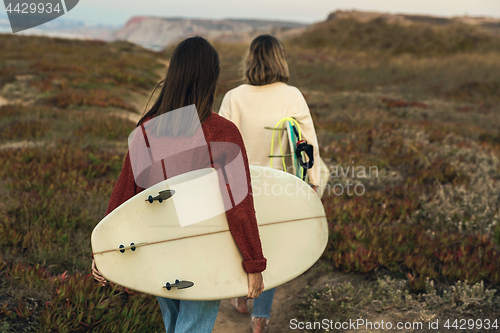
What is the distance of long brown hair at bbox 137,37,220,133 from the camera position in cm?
170

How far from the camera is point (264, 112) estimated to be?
290 centimetres

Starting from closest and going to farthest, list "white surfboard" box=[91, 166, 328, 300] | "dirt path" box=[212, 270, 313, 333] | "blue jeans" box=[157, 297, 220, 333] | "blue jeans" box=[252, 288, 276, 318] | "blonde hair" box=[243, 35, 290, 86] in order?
"white surfboard" box=[91, 166, 328, 300] → "blue jeans" box=[157, 297, 220, 333] → "blonde hair" box=[243, 35, 290, 86] → "blue jeans" box=[252, 288, 276, 318] → "dirt path" box=[212, 270, 313, 333]

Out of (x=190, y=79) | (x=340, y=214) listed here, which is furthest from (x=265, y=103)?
(x=340, y=214)

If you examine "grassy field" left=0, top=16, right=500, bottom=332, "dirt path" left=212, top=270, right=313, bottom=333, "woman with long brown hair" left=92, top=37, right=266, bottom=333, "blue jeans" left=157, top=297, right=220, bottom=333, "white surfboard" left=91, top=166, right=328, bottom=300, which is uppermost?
"woman with long brown hair" left=92, top=37, right=266, bottom=333

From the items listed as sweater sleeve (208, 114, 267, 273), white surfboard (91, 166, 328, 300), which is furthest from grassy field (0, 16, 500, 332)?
sweater sleeve (208, 114, 267, 273)

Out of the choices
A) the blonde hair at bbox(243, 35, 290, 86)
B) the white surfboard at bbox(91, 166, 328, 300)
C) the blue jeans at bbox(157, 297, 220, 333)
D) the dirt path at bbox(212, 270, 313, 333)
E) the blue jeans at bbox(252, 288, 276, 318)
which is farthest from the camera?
the dirt path at bbox(212, 270, 313, 333)

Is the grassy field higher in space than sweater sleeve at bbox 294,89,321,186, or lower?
lower

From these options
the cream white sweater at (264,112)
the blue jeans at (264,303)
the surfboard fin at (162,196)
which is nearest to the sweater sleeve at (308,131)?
the cream white sweater at (264,112)

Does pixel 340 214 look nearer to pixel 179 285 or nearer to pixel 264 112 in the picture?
pixel 264 112

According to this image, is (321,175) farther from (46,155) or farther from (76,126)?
(76,126)

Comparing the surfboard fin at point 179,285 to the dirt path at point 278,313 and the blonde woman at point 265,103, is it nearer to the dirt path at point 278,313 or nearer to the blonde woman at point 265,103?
the blonde woman at point 265,103

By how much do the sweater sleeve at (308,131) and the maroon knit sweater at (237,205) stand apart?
1.24 meters

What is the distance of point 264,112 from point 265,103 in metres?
0.07

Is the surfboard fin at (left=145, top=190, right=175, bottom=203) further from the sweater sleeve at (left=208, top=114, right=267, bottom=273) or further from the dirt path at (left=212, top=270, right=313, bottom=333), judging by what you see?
the dirt path at (left=212, top=270, right=313, bottom=333)
